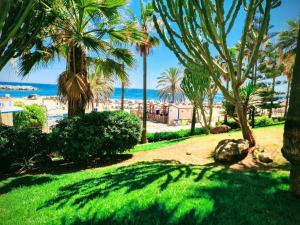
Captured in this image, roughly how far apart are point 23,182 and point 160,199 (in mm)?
4374

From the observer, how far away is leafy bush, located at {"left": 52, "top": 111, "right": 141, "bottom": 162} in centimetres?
812

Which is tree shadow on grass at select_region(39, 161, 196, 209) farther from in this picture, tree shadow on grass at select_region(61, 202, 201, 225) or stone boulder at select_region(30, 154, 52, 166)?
stone boulder at select_region(30, 154, 52, 166)

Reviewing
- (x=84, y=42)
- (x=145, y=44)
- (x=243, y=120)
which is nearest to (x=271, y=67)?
(x=145, y=44)

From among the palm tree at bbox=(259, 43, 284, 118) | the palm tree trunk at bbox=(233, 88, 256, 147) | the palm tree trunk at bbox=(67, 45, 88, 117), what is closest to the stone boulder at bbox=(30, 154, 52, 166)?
the palm tree trunk at bbox=(67, 45, 88, 117)

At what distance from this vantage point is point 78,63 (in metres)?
8.90

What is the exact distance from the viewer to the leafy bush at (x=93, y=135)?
8125 mm

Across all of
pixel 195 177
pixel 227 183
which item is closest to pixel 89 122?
pixel 195 177

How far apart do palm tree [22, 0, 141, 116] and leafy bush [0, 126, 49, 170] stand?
1.36m

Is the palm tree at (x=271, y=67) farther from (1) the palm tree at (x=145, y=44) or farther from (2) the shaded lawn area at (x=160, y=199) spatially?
(2) the shaded lawn area at (x=160, y=199)

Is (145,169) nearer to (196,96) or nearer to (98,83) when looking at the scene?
(196,96)

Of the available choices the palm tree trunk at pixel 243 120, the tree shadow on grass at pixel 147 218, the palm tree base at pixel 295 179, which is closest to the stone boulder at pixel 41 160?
the tree shadow on grass at pixel 147 218

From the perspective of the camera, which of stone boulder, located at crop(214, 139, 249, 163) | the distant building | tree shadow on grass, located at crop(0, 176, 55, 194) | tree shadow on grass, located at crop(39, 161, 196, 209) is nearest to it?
tree shadow on grass, located at crop(39, 161, 196, 209)

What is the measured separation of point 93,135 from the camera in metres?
8.30

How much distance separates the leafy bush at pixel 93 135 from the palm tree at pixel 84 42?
0.83 m
